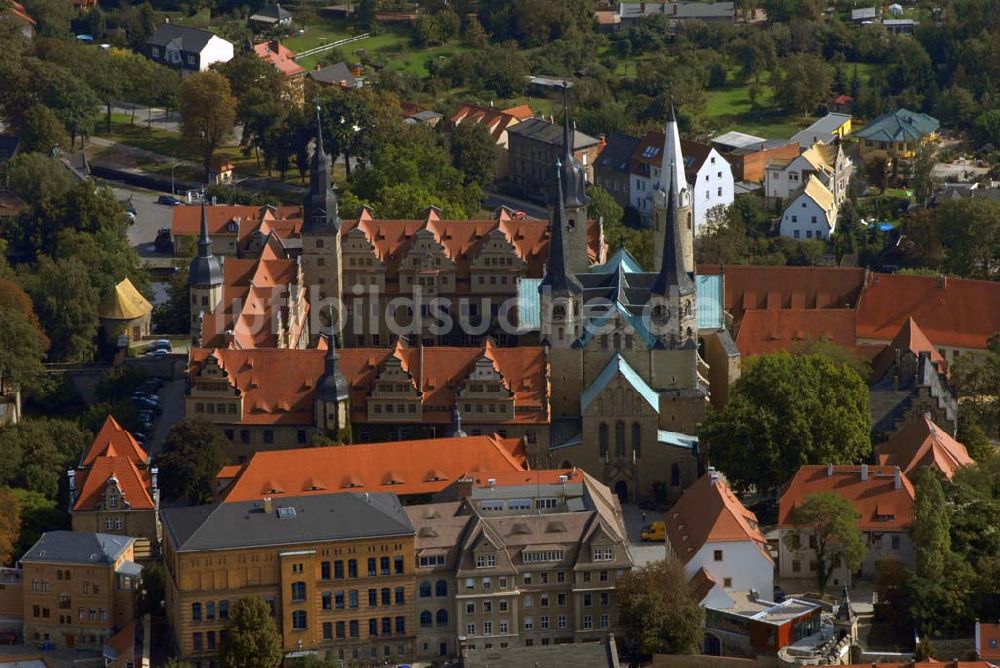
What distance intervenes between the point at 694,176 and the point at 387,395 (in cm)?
4768

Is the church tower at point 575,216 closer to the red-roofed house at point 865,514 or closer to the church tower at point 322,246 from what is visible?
the church tower at point 322,246

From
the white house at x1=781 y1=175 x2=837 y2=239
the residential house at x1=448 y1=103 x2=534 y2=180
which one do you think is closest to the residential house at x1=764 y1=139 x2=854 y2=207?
the white house at x1=781 y1=175 x2=837 y2=239

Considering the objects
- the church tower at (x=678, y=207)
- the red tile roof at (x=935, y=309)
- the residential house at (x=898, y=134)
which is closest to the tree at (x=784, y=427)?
the church tower at (x=678, y=207)

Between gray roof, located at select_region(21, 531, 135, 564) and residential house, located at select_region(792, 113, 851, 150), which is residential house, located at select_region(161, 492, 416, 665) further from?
residential house, located at select_region(792, 113, 851, 150)

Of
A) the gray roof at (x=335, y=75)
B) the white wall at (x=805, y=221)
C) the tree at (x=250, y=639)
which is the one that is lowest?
the tree at (x=250, y=639)

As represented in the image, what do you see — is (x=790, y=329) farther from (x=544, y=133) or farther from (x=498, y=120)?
(x=498, y=120)

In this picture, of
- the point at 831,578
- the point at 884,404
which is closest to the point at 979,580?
the point at 831,578

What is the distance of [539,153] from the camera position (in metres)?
177

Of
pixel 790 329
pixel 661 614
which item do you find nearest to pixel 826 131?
pixel 790 329

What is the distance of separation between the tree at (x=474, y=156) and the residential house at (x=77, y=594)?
64056 mm

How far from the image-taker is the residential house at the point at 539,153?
577 ft

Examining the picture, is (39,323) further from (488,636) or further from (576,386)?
(488,636)

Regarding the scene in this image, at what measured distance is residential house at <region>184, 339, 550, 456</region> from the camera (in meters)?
125

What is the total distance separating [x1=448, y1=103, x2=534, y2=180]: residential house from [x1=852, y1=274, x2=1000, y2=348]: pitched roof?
4275cm
